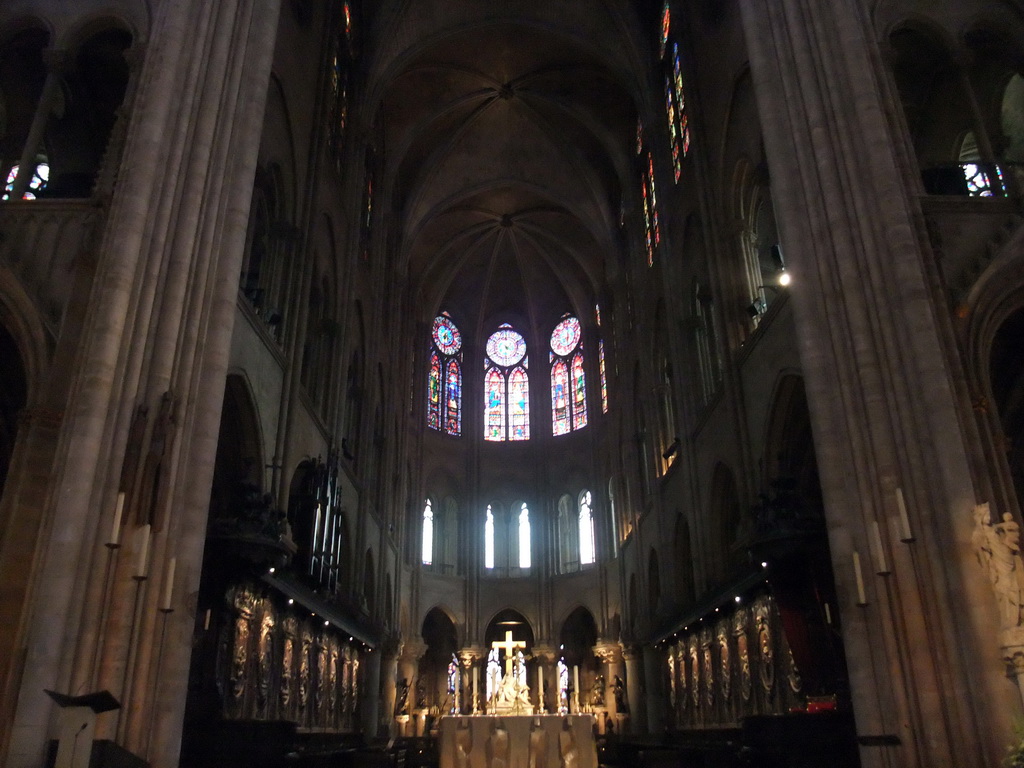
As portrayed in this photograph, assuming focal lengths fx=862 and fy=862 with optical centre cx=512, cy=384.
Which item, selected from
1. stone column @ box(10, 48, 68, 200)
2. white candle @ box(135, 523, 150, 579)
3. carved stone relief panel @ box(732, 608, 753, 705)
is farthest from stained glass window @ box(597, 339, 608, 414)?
white candle @ box(135, 523, 150, 579)

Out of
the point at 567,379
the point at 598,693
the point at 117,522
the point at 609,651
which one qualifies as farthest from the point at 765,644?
the point at 567,379

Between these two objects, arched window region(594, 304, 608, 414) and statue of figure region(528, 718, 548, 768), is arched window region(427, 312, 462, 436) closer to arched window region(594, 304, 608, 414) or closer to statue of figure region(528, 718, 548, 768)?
arched window region(594, 304, 608, 414)

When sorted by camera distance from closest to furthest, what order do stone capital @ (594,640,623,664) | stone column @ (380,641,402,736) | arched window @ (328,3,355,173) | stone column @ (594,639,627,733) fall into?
arched window @ (328,3,355,173)
stone column @ (380,641,402,736)
stone column @ (594,639,627,733)
stone capital @ (594,640,623,664)

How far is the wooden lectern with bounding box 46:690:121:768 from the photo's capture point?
7.98 m

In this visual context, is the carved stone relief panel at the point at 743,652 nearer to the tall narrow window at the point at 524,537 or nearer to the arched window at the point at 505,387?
the tall narrow window at the point at 524,537

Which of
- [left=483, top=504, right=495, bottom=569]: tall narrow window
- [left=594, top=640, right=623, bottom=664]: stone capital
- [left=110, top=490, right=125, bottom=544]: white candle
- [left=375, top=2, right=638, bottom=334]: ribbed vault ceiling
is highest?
[left=375, top=2, right=638, bottom=334]: ribbed vault ceiling

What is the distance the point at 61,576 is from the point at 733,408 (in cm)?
1387

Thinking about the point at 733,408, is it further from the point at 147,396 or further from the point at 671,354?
the point at 147,396

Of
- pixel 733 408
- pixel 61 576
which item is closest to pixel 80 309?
pixel 61 576

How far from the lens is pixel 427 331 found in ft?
134

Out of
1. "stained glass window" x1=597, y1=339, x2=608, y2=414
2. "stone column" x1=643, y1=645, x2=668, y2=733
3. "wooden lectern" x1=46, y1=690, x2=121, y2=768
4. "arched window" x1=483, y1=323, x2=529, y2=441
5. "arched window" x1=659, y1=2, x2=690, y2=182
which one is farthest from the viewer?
"arched window" x1=483, y1=323, x2=529, y2=441

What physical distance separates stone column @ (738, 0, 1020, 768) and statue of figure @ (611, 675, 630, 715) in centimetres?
2382

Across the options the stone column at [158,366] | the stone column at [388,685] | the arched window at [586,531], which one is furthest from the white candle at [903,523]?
the arched window at [586,531]

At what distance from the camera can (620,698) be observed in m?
33.2
